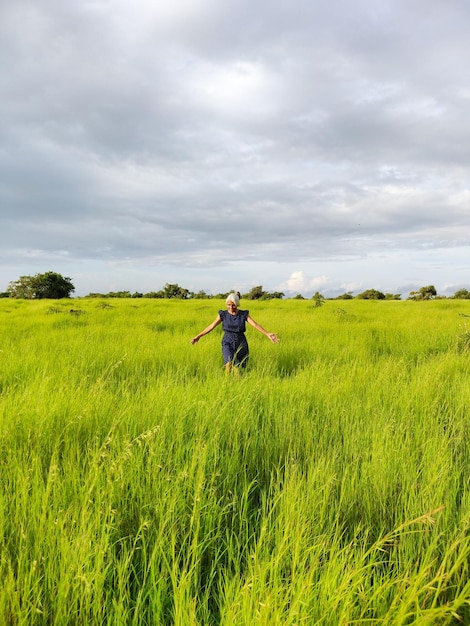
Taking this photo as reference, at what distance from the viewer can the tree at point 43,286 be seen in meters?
47.2

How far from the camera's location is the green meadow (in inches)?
62.7

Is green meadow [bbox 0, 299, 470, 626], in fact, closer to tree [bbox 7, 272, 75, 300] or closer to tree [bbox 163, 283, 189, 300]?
tree [bbox 163, 283, 189, 300]

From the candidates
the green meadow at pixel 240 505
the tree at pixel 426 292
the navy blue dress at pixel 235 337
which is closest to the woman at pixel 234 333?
the navy blue dress at pixel 235 337

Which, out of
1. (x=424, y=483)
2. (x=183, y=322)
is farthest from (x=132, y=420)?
(x=183, y=322)

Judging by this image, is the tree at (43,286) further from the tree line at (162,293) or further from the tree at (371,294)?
the tree at (371,294)

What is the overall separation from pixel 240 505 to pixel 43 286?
54030mm

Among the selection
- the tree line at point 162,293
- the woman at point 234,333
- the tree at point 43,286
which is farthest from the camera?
the tree at point 43,286

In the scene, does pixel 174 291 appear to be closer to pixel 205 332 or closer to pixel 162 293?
pixel 162 293

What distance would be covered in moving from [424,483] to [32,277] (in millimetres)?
54898

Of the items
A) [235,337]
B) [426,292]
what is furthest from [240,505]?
[426,292]

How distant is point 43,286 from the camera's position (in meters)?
50.0

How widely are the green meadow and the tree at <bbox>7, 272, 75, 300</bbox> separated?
47901 mm

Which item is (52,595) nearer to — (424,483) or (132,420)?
(132,420)

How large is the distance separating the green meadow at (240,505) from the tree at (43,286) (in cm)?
4790
